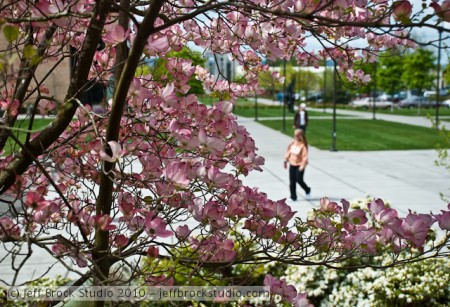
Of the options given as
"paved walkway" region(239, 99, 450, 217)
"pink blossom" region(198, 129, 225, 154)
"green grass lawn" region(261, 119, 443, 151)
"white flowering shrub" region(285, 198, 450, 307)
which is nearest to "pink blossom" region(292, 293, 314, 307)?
"pink blossom" region(198, 129, 225, 154)

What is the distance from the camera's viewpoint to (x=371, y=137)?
2559 centimetres

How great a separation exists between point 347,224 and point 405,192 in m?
10.6

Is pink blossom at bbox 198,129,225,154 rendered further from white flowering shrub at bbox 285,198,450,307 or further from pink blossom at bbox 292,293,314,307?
white flowering shrub at bbox 285,198,450,307

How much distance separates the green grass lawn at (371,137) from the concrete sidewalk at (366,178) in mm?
1722

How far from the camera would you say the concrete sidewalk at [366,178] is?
1176 cm

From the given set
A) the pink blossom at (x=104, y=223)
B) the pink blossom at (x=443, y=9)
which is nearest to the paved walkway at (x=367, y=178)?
the pink blossom at (x=443, y=9)

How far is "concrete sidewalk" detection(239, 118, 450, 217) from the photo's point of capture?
11.8m

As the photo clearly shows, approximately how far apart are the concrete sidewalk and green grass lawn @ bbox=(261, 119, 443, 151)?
1.72 metres

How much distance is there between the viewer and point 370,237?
2.30 meters

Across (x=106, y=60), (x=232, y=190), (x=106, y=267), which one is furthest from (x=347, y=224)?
(x=106, y=60)

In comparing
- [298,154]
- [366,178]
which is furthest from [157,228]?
[366,178]

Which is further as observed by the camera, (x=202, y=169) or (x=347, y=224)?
(x=347, y=224)

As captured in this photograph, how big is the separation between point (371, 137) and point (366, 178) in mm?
11531

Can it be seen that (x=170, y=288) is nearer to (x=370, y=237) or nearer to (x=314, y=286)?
(x=370, y=237)
